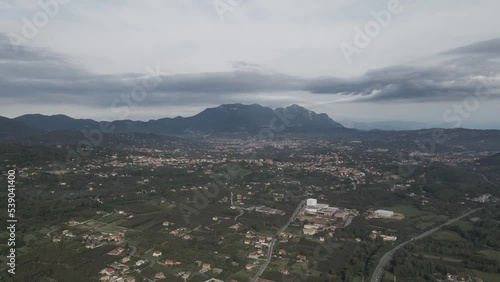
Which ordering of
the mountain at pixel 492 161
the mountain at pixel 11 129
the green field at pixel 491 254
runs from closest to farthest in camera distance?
the green field at pixel 491 254, the mountain at pixel 492 161, the mountain at pixel 11 129

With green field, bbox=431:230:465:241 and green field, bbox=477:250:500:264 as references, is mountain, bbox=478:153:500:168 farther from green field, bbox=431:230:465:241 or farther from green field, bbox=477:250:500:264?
green field, bbox=477:250:500:264

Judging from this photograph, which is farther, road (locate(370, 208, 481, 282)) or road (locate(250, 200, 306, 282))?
road (locate(370, 208, 481, 282))

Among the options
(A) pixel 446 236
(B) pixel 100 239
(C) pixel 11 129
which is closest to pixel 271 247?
(B) pixel 100 239

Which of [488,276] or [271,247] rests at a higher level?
[271,247]

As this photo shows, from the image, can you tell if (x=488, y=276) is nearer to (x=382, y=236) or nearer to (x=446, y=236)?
(x=446, y=236)

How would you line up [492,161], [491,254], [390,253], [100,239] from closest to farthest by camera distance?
[491,254] < [390,253] < [100,239] < [492,161]

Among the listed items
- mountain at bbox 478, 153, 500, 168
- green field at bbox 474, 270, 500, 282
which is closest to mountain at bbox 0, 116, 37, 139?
mountain at bbox 478, 153, 500, 168

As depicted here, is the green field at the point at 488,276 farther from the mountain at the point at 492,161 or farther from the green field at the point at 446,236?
the mountain at the point at 492,161

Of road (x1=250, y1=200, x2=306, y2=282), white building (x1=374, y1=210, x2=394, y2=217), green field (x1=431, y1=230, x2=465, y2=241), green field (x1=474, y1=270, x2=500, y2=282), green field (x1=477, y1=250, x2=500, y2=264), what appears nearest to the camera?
road (x1=250, y1=200, x2=306, y2=282)

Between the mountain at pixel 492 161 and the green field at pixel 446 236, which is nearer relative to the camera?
the green field at pixel 446 236

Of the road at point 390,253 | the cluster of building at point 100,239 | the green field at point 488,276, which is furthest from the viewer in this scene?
the cluster of building at point 100,239

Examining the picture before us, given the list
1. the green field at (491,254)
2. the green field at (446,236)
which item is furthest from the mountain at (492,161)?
the green field at (491,254)

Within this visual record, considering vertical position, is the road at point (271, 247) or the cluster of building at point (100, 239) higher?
the cluster of building at point (100, 239)
